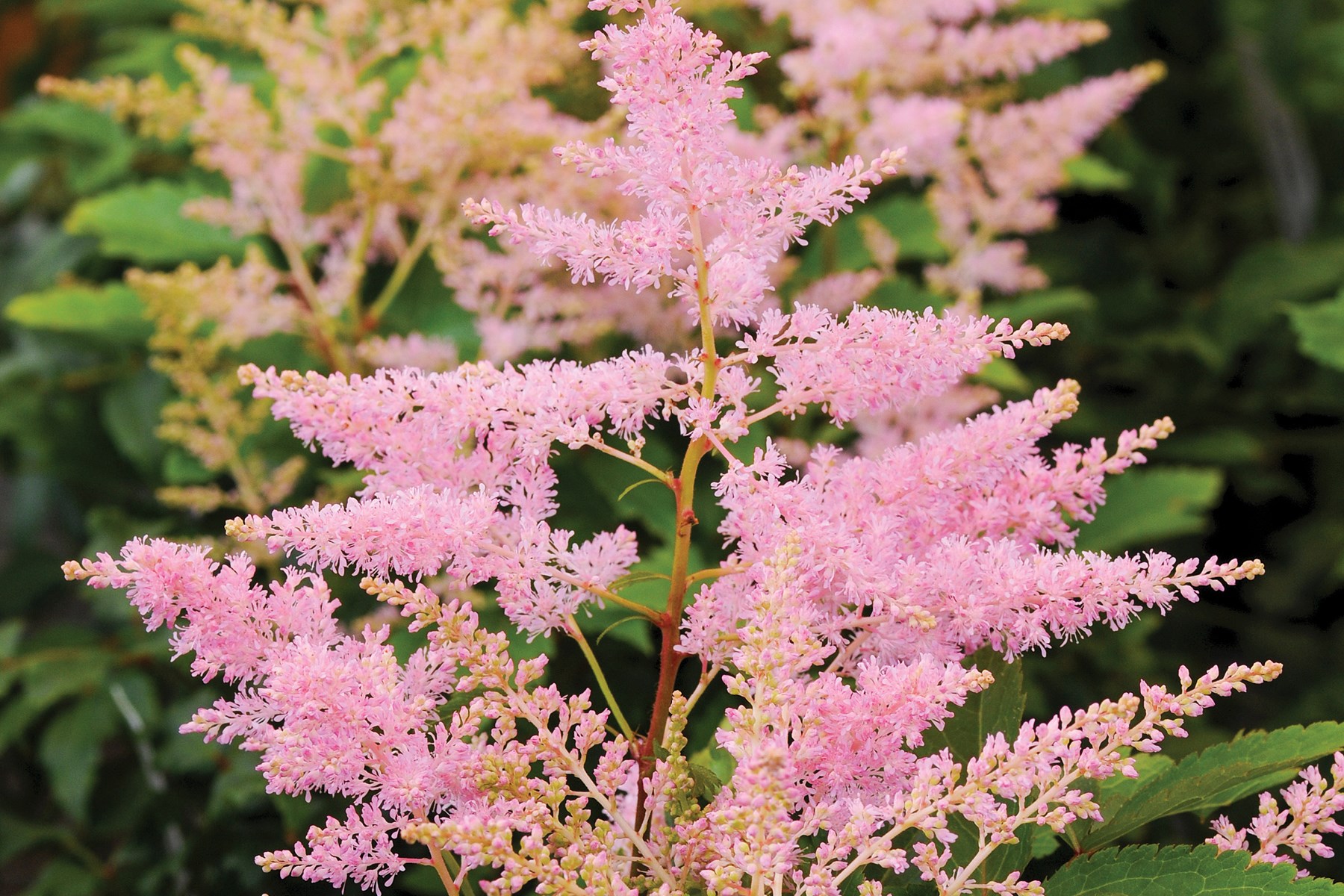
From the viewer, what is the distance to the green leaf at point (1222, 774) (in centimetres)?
60

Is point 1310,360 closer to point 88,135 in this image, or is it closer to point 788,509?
point 788,509

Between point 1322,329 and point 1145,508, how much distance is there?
0.35 m

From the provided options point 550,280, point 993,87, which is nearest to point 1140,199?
point 993,87

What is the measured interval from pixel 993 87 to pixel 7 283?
5.39ft

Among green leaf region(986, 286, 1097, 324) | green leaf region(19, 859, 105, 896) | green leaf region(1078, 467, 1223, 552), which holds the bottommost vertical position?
green leaf region(19, 859, 105, 896)

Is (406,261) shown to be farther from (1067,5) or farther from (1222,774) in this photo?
(1067,5)

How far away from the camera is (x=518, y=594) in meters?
0.62

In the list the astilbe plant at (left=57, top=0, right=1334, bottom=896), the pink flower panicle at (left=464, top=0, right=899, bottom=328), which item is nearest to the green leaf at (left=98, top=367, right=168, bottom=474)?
the astilbe plant at (left=57, top=0, right=1334, bottom=896)

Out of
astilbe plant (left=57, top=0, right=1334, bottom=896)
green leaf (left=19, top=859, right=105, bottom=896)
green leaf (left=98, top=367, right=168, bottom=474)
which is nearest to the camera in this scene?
astilbe plant (left=57, top=0, right=1334, bottom=896)

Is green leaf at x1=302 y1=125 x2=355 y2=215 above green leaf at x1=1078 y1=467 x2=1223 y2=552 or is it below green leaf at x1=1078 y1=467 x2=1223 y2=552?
above

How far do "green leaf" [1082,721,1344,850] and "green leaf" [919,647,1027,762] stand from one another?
74 mm

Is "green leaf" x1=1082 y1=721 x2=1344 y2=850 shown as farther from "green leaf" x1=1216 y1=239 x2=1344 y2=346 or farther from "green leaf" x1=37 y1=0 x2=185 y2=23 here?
"green leaf" x1=37 y1=0 x2=185 y2=23

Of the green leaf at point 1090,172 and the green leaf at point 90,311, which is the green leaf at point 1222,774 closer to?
the green leaf at point 1090,172

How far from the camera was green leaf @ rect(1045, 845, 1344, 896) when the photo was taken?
562mm
